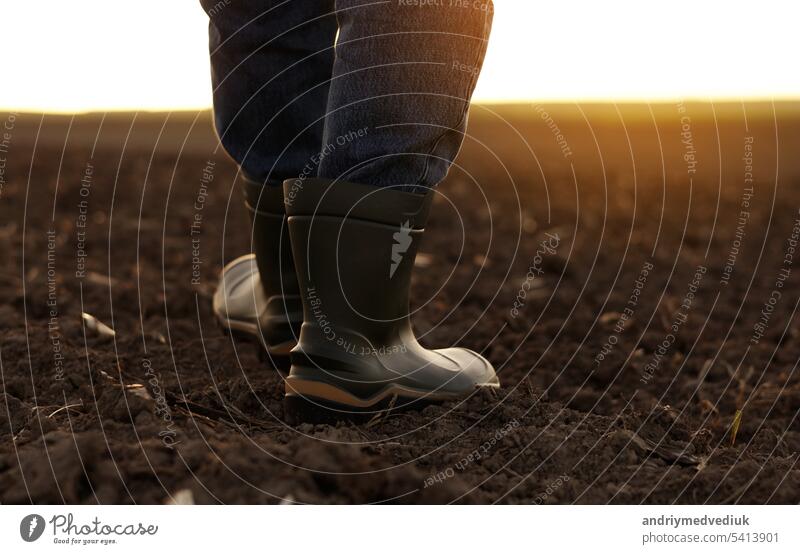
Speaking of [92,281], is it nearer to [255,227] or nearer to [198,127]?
[255,227]

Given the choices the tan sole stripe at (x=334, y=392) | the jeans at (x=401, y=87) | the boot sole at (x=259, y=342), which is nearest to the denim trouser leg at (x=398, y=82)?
the jeans at (x=401, y=87)

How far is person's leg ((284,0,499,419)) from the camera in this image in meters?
1.58

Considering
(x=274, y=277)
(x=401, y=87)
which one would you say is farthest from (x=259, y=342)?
(x=401, y=87)

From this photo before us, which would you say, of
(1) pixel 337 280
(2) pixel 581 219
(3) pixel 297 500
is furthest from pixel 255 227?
(2) pixel 581 219

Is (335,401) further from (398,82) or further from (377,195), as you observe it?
(398,82)

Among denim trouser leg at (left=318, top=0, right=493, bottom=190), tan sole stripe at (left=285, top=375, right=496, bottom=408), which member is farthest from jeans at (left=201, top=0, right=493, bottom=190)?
tan sole stripe at (left=285, top=375, right=496, bottom=408)

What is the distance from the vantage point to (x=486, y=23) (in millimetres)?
1646

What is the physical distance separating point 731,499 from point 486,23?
3.00ft

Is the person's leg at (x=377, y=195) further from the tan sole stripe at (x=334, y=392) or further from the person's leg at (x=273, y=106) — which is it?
the person's leg at (x=273, y=106)

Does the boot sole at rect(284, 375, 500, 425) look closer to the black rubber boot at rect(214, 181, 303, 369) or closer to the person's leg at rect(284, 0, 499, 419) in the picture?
the person's leg at rect(284, 0, 499, 419)
